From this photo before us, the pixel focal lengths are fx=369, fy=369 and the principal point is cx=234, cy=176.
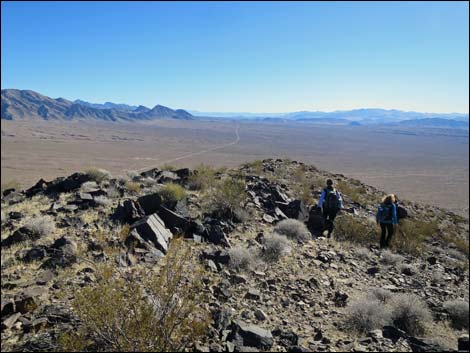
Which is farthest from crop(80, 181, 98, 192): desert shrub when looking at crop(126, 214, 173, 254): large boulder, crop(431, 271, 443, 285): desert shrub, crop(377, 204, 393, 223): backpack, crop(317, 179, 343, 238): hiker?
crop(431, 271, 443, 285): desert shrub

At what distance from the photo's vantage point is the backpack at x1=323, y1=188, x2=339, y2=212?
35.4 feet

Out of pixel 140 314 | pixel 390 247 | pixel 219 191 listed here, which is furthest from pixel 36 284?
pixel 390 247

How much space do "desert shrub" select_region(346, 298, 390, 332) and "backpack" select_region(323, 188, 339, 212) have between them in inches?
179

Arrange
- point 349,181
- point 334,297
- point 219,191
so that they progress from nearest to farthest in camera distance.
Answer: point 334,297 → point 219,191 → point 349,181

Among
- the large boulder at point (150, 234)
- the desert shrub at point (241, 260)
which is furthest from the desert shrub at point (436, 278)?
the large boulder at point (150, 234)

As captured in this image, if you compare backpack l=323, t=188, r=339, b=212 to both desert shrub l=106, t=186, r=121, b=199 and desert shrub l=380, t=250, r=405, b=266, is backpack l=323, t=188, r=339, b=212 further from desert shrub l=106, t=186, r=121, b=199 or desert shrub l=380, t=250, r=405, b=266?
desert shrub l=106, t=186, r=121, b=199

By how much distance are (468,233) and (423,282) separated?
11001 millimetres

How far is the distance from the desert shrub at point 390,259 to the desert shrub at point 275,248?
8.65 ft

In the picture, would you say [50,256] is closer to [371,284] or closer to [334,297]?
[334,297]

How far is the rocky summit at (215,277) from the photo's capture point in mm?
4734

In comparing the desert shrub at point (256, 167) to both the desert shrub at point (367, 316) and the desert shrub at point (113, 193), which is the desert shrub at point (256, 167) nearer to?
the desert shrub at point (113, 193)

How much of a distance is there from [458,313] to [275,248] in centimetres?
385

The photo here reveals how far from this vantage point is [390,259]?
957 cm

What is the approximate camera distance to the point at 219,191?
1207 cm
